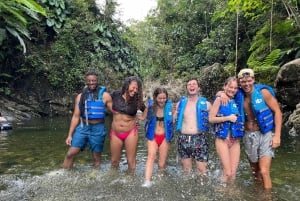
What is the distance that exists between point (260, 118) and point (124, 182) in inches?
95.5

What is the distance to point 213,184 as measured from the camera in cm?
595

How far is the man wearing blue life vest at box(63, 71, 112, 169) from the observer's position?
21.8ft

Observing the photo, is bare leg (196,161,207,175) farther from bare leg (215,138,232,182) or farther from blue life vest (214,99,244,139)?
blue life vest (214,99,244,139)

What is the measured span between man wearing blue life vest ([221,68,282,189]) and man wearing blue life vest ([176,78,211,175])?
1.73ft

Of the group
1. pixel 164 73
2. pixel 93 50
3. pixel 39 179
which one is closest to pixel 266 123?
pixel 39 179

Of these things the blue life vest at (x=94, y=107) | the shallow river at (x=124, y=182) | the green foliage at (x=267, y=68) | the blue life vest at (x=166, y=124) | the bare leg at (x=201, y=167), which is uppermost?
the green foliage at (x=267, y=68)

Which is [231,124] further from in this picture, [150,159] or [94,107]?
[94,107]

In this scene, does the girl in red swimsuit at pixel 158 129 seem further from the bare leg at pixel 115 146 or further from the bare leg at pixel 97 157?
the bare leg at pixel 97 157

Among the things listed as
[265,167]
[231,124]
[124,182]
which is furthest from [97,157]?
[265,167]

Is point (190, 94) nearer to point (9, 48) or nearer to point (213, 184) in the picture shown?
point (213, 184)

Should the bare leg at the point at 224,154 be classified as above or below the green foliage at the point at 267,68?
below

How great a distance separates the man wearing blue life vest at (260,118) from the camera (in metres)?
5.35

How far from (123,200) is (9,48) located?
19002mm

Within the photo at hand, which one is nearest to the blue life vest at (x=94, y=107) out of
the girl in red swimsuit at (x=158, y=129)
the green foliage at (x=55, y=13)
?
the girl in red swimsuit at (x=158, y=129)
